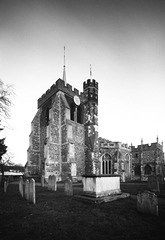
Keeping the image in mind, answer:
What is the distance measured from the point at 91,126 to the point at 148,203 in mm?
14493

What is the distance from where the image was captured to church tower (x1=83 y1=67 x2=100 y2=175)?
57.1 feet

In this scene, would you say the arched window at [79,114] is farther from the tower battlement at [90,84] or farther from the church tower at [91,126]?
the tower battlement at [90,84]

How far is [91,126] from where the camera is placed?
1886 cm

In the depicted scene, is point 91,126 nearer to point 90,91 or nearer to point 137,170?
point 90,91

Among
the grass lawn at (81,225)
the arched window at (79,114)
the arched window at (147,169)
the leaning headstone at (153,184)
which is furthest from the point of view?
the arched window at (147,169)

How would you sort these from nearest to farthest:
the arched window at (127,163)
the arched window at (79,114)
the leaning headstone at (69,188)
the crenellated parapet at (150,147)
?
the leaning headstone at (69,188), the arched window at (79,114), the arched window at (127,163), the crenellated parapet at (150,147)

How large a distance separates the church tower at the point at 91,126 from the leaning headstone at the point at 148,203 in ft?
41.3

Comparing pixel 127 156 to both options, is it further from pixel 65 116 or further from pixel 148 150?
pixel 65 116

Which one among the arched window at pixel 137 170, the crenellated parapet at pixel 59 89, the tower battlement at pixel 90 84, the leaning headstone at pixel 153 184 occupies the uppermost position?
the tower battlement at pixel 90 84

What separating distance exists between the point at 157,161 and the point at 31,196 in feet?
90.4

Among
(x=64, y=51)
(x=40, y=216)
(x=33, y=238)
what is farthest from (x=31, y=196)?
(x=64, y=51)

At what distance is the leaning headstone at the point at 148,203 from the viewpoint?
4.35 m

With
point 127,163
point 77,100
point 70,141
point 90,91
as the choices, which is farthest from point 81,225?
point 127,163

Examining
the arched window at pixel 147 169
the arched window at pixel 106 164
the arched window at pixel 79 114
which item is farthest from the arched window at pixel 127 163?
the arched window at pixel 79 114
